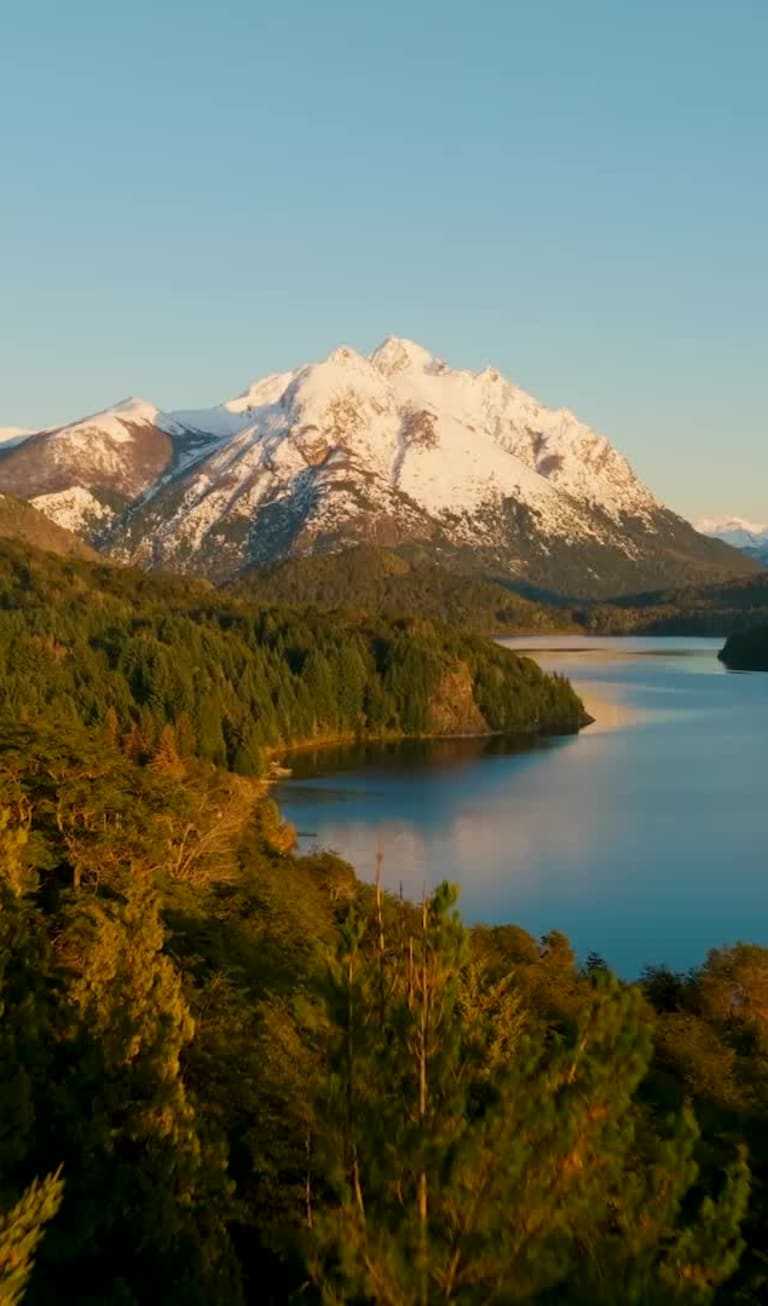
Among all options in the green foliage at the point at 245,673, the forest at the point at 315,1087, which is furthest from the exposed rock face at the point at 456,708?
the forest at the point at 315,1087

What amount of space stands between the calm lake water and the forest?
38.9 ft

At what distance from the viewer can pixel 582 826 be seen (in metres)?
96.6

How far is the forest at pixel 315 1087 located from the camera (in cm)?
1334

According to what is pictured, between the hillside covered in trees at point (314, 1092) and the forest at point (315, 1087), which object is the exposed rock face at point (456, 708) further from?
the hillside covered in trees at point (314, 1092)

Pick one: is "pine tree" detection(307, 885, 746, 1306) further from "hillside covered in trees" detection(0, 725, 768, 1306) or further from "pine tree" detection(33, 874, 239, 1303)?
"pine tree" detection(33, 874, 239, 1303)

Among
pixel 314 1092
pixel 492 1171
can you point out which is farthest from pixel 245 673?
pixel 492 1171

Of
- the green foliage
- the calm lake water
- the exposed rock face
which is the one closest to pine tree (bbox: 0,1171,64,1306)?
the calm lake water

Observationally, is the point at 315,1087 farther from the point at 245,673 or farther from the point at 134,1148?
the point at 245,673

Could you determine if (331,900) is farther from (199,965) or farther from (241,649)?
(241,649)

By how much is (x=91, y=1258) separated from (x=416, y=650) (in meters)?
154

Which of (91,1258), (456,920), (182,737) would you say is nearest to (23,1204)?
(456,920)

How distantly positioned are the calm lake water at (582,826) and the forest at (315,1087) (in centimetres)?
1187

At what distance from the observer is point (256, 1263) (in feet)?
80.8

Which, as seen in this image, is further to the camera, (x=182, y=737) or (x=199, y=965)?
(x=182, y=737)
